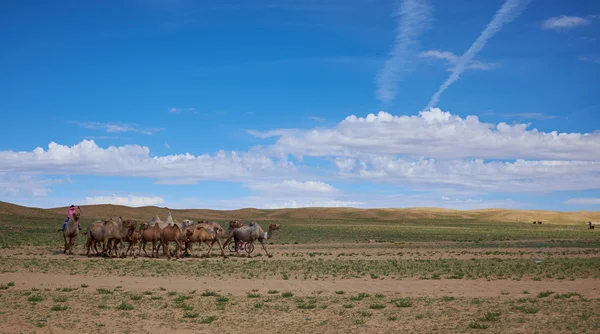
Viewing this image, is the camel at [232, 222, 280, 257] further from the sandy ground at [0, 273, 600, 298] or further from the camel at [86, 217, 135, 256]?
the sandy ground at [0, 273, 600, 298]

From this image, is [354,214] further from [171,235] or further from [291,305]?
[291,305]

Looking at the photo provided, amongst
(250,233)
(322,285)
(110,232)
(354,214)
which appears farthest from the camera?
(354,214)

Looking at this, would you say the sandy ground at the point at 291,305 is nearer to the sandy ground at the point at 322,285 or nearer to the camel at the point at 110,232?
the sandy ground at the point at 322,285

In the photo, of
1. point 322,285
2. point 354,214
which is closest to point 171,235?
point 322,285

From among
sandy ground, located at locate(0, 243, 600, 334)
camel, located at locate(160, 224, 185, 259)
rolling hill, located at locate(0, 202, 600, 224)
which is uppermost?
rolling hill, located at locate(0, 202, 600, 224)

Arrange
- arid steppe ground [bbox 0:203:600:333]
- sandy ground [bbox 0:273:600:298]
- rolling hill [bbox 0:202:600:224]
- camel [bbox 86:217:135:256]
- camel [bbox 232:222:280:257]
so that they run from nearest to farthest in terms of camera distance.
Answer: arid steppe ground [bbox 0:203:600:333], sandy ground [bbox 0:273:600:298], camel [bbox 86:217:135:256], camel [bbox 232:222:280:257], rolling hill [bbox 0:202:600:224]

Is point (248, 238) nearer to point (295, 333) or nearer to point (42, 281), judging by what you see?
point (42, 281)

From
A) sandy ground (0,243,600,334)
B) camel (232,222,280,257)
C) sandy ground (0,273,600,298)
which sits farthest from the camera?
camel (232,222,280,257)

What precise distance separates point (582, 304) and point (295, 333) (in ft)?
28.7

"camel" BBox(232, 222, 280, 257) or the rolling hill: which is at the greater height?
the rolling hill

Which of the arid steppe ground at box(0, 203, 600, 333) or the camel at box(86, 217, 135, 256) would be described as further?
the camel at box(86, 217, 135, 256)

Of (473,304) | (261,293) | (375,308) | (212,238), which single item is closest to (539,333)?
(473,304)

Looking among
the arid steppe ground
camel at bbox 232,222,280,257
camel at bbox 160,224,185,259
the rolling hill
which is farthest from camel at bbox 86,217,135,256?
the rolling hill

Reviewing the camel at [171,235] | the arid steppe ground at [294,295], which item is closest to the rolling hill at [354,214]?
the camel at [171,235]
